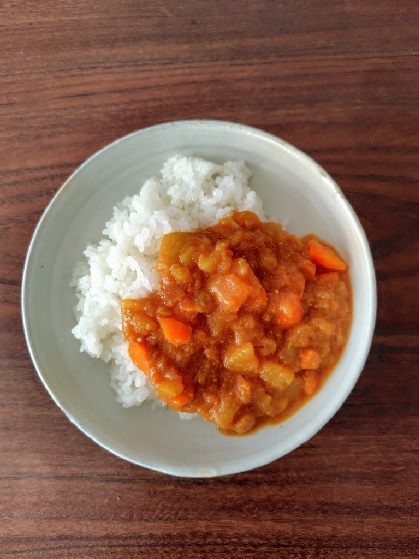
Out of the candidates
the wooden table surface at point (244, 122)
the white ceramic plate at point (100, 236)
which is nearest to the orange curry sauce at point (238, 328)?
the white ceramic plate at point (100, 236)

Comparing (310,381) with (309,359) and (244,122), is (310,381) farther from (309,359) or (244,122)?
(244,122)

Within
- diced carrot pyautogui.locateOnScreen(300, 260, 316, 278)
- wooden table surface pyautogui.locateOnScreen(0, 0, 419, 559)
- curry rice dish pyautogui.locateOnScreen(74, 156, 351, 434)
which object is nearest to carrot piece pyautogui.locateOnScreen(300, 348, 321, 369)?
curry rice dish pyautogui.locateOnScreen(74, 156, 351, 434)

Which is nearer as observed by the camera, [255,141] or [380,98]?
[255,141]

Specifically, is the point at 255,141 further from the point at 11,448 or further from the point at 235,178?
the point at 11,448

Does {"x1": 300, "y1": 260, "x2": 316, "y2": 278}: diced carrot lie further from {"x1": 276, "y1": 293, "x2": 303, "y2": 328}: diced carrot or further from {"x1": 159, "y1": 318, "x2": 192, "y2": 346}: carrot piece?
{"x1": 159, "y1": 318, "x2": 192, "y2": 346}: carrot piece

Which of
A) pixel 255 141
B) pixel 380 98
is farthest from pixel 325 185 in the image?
pixel 380 98

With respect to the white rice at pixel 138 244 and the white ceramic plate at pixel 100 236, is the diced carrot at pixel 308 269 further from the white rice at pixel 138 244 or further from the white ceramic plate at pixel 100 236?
the white rice at pixel 138 244
